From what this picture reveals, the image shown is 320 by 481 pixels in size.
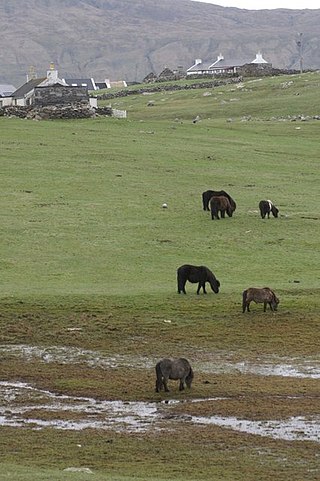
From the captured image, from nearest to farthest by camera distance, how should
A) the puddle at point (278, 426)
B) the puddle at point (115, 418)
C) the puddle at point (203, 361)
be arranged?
the puddle at point (278, 426), the puddle at point (115, 418), the puddle at point (203, 361)

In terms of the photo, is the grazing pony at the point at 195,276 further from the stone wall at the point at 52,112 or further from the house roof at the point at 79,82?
the house roof at the point at 79,82

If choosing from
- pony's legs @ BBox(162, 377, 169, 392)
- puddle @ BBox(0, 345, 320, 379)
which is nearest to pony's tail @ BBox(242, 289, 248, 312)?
puddle @ BBox(0, 345, 320, 379)

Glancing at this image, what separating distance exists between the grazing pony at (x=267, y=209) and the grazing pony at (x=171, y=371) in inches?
Result: 795

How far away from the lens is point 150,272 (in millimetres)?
33562

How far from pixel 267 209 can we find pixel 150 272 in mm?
9634

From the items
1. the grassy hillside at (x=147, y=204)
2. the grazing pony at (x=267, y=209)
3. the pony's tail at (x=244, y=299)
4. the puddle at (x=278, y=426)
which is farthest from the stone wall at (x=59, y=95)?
the puddle at (x=278, y=426)

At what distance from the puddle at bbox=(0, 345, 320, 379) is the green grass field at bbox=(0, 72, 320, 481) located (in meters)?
0.38

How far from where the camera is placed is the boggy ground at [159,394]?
701 inches

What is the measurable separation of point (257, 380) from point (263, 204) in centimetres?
1901

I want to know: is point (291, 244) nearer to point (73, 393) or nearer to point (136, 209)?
point (136, 209)

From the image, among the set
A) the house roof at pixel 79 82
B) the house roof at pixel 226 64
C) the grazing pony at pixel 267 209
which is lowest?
the grazing pony at pixel 267 209

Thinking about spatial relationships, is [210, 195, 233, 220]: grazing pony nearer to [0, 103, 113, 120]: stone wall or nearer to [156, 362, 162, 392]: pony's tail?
[156, 362, 162, 392]: pony's tail

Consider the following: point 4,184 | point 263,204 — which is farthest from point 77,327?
point 4,184

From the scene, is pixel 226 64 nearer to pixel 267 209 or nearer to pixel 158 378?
pixel 267 209
